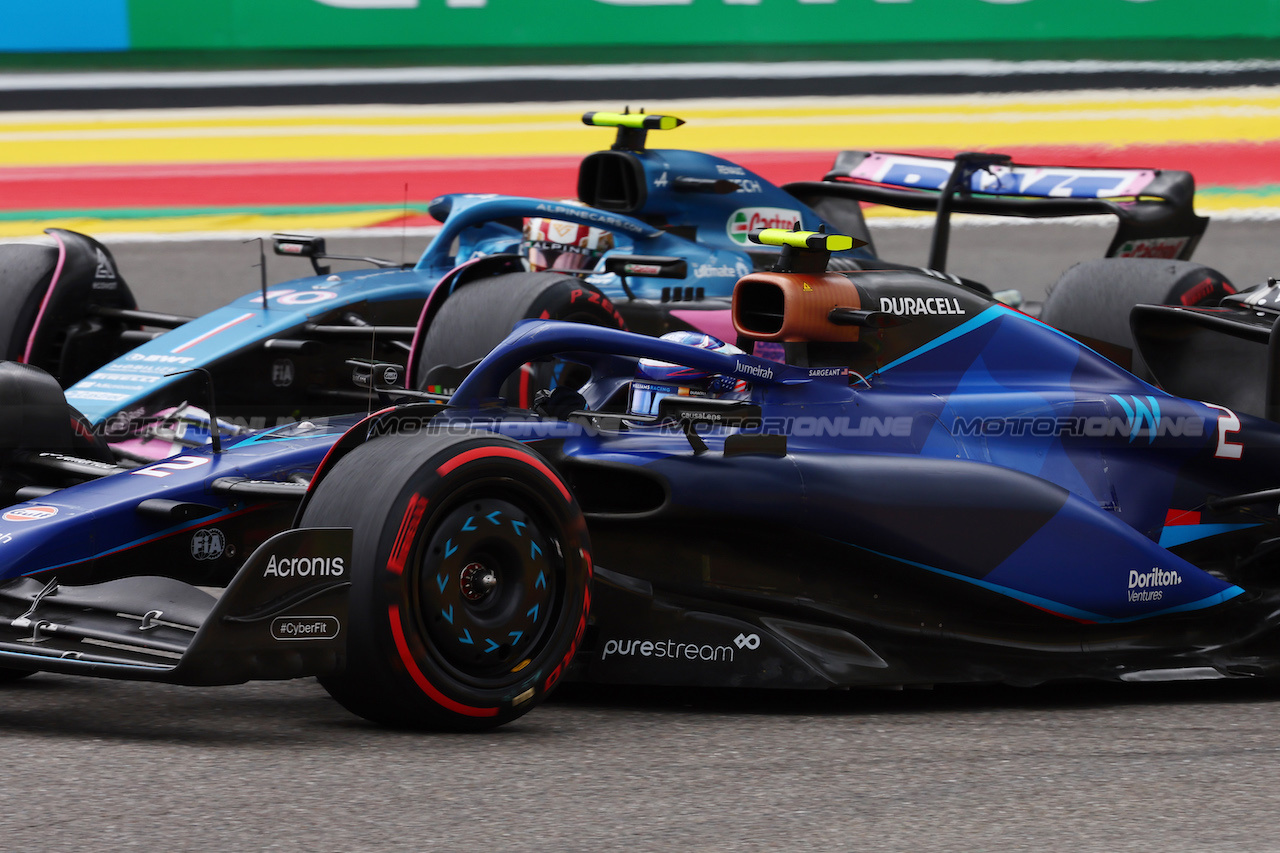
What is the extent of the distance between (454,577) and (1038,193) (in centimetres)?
578

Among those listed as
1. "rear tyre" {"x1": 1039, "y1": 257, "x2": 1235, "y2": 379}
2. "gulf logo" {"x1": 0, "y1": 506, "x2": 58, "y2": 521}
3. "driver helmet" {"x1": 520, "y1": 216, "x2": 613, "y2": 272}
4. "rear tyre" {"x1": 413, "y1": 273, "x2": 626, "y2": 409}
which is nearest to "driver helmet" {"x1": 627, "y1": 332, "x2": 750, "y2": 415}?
"rear tyre" {"x1": 413, "y1": 273, "x2": 626, "y2": 409}

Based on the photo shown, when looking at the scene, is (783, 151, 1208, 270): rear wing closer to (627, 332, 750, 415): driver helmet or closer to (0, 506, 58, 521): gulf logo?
(627, 332, 750, 415): driver helmet

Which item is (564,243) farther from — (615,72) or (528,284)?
(615,72)

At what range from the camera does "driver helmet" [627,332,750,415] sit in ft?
17.5

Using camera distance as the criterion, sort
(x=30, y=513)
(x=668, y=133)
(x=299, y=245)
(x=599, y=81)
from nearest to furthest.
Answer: (x=30, y=513) → (x=299, y=245) → (x=668, y=133) → (x=599, y=81)

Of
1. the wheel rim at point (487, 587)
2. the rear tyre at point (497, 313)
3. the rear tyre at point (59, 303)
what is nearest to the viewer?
the wheel rim at point (487, 587)

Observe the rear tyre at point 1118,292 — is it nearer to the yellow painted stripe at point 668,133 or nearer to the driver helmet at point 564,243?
the driver helmet at point 564,243

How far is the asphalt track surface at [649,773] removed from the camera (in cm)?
343

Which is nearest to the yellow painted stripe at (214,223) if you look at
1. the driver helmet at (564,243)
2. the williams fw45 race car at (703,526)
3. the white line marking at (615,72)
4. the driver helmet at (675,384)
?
the white line marking at (615,72)

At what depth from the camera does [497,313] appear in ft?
22.7

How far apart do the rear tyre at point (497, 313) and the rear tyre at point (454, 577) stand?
230 centimetres

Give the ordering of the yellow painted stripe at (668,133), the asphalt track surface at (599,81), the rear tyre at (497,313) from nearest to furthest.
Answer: the rear tyre at (497,313)
the yellow painted stripe at (668,133)
the asphalt track surface at (599,81)

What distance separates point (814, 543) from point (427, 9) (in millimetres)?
12875

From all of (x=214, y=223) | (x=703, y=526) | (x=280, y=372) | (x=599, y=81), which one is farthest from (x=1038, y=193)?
(x=599, y=81)
